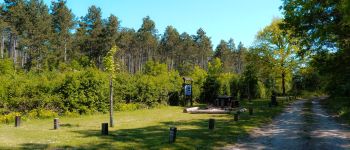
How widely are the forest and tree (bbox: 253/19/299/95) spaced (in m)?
0.16

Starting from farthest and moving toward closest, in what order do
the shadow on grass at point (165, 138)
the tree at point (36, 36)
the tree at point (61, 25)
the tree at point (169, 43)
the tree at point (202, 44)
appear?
1. the tree at point (202, 44)
2. the tree at point (169, 43)
3. the tree at point (61, 25)
4. the tree at point (36, 36)
5. the shadow on grass at point (165, 138)

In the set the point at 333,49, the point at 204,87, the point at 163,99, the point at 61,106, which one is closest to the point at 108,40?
the point at 204,87

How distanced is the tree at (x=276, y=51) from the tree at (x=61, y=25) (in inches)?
1446

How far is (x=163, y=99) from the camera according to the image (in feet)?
131

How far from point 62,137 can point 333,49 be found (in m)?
20.3

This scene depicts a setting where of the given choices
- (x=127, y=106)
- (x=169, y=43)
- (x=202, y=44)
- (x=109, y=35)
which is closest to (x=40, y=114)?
(x=127, y=106)

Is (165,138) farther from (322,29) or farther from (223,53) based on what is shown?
(223,53)

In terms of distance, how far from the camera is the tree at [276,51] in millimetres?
55438

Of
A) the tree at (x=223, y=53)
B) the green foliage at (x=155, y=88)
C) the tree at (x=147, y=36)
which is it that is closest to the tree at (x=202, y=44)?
the tree at (x=223, y=53)

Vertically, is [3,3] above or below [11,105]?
above

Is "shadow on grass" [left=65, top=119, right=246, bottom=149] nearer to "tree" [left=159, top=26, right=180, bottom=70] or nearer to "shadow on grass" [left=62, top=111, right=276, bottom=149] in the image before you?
"shadow on grass" [left=62, top=111, right=276, bottom=149]

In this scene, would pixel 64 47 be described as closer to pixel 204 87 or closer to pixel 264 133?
pixel 204 87

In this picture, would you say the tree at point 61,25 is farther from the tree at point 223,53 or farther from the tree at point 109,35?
the tree at point 223,53

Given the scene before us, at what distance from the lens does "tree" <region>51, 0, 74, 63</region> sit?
66.6 metres
